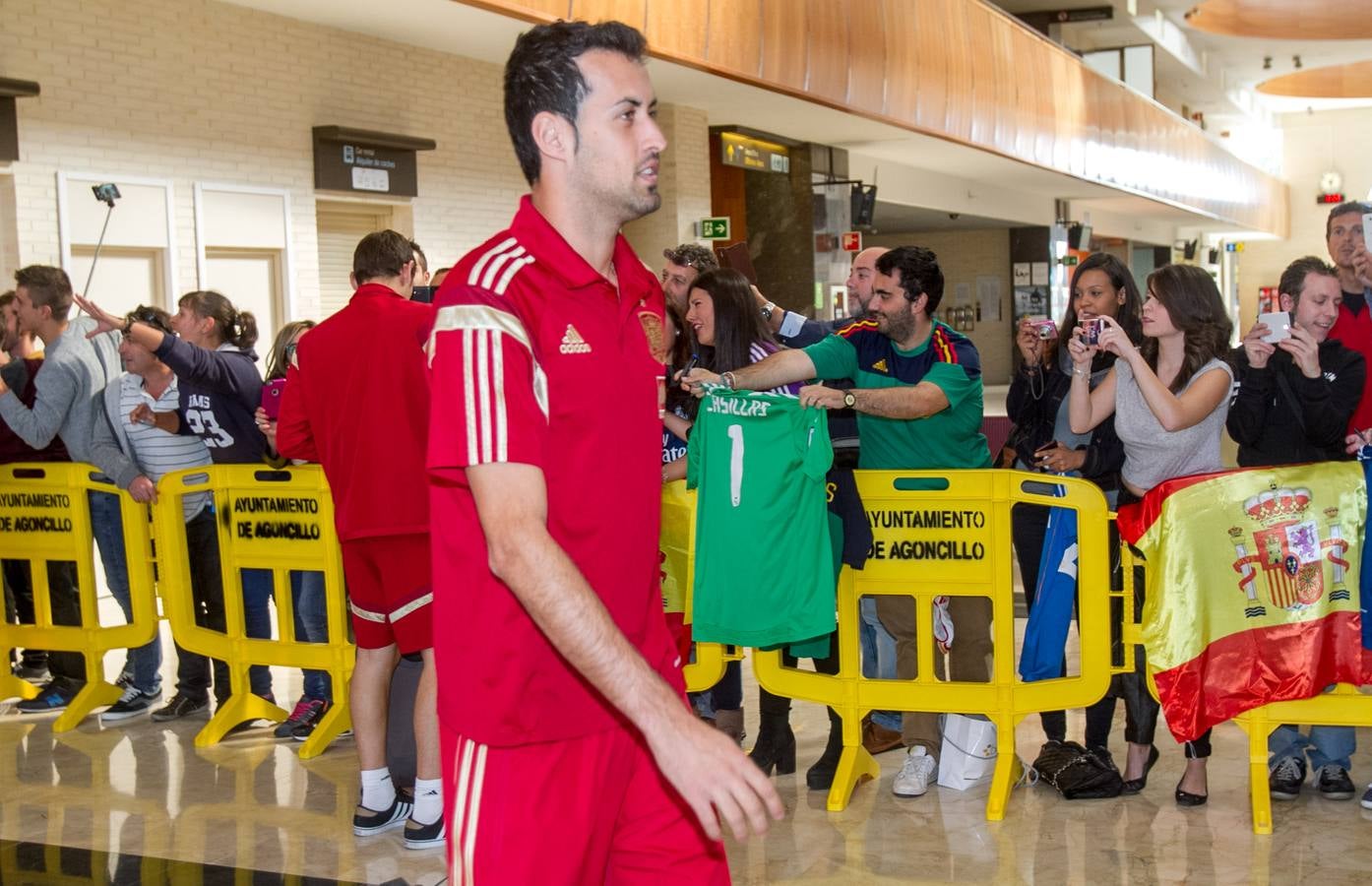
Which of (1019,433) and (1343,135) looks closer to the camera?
(1019,433)

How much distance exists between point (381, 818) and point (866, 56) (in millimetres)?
11920

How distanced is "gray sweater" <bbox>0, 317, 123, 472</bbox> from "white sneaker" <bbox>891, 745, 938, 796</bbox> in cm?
413

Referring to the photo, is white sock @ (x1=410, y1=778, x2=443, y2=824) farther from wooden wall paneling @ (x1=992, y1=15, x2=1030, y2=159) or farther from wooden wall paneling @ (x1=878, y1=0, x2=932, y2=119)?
wooden wall paneling @ (x1=992, y1=15, x2=1030, y2=159)

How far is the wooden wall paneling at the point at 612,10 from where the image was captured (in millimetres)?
10469

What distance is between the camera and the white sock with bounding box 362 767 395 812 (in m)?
5.00

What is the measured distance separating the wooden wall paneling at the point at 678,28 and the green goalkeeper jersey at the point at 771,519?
23.1 ft

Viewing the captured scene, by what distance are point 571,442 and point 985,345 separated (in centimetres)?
2948

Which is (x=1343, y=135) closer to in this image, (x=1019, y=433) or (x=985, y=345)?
(x=985, y=345)

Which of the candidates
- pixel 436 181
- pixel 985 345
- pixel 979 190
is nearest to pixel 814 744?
pixel 436 181

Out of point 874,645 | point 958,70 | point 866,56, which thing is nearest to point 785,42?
point 866,56

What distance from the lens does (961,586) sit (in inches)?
205

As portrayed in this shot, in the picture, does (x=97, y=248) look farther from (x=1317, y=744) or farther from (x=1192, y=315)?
(x=1317, y=744)

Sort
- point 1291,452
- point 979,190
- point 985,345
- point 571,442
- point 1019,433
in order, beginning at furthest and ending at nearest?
point 985,345
point 979,190
point 1019,433
point 1291,452
point 571,442

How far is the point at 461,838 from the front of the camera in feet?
7.50
